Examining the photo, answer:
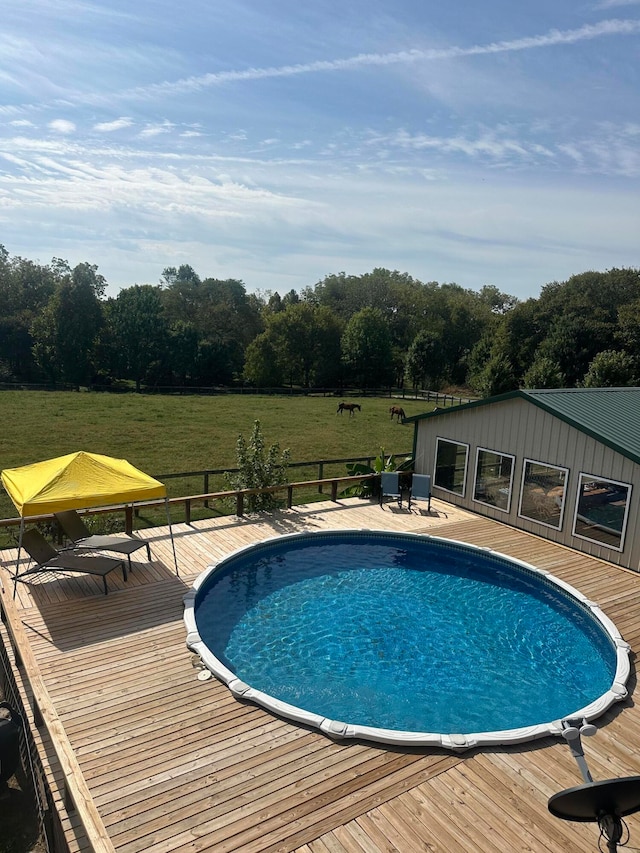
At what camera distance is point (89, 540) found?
33.4 feet

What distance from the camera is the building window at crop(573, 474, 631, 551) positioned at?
11.0 m

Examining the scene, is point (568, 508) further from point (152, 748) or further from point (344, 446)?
point (344, 446)

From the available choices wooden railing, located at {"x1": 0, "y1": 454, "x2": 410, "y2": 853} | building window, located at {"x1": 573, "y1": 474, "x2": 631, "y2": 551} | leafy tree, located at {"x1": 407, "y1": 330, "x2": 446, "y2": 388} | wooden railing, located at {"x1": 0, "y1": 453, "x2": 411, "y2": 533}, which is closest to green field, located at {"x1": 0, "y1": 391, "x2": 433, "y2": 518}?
A: wooden railing, located at {"x1": 0, "y1": 453, "x2": 411, "y2": 533}

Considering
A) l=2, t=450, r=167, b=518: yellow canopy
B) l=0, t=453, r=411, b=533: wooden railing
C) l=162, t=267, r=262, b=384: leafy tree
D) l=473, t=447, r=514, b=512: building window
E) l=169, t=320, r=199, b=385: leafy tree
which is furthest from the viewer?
l=162, t=267, r=262, b=384: leafy tree

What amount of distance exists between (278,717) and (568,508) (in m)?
8.23

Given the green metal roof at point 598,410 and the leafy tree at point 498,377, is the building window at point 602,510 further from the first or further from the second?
the leafy tree at point 498,377

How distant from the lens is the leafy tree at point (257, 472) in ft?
45.0

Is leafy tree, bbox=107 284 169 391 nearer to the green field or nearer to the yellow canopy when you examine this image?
the green field

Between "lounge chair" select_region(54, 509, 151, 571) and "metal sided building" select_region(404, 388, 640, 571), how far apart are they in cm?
807

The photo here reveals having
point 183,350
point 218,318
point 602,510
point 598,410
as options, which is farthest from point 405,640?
point 218,318

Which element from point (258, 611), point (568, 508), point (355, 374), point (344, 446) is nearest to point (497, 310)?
point (355, 374)

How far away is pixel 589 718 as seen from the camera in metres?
6.37

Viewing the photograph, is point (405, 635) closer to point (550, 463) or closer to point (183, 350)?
point (550, 463)

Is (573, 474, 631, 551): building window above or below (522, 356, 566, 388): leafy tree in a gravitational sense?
below
